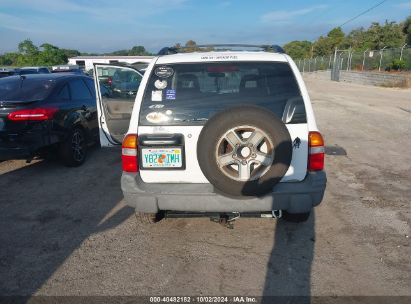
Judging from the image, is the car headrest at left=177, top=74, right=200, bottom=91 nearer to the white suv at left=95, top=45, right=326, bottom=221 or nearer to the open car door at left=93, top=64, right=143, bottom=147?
the white suv at left=95, top=45, right=326, bottom=221

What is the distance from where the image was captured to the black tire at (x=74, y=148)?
5.98 m

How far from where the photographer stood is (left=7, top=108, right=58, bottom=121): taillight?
532 cm

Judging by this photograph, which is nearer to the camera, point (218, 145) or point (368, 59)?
point (218, 145)

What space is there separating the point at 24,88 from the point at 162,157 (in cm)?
394

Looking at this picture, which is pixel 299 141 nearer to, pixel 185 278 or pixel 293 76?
pixel 293 76

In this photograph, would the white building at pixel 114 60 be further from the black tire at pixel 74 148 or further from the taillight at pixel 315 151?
the taillight at pixel 315 151

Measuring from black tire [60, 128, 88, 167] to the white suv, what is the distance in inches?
119

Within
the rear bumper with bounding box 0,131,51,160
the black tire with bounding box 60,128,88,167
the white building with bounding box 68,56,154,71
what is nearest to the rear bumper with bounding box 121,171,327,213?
the white building with bounding box 68,56,154,71

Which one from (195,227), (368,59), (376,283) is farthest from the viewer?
(368,59)

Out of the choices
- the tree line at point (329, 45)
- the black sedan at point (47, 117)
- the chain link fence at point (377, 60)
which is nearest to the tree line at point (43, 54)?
the tree line at point (329, 45)

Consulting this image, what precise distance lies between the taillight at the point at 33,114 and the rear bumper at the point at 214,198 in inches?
114

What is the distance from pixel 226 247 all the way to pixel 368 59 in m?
31.4

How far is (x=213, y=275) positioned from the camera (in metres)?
3.10

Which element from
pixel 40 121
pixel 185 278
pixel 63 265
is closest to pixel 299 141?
pixel 185 278
